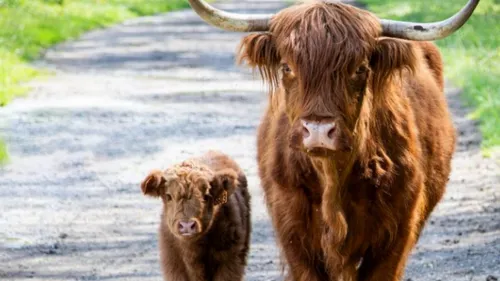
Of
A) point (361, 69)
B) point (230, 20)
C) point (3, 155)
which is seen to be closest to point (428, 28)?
point (361, 69)

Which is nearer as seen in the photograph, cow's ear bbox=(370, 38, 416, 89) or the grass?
cow's ear bbox=(370, 38, 416, 89)

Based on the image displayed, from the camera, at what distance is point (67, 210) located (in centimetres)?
1154

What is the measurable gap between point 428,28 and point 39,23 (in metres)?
22.2

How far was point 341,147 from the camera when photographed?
6355 millimetres

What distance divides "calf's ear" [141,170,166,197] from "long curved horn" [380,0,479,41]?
8.30 ft

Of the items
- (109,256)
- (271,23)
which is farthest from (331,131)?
(109,256)

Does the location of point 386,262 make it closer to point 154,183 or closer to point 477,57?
point 154,183

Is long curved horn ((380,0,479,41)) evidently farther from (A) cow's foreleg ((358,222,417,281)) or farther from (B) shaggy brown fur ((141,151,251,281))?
(B) shaggy brown fur ((141,151,251,281))

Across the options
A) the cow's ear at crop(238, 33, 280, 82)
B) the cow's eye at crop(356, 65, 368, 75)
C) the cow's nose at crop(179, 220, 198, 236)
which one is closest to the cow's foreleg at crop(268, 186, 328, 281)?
the cow's ear at crop(238, 33, 280, 82)

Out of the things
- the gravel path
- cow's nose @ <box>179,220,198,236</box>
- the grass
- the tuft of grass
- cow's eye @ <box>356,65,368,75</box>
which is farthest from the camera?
the grass

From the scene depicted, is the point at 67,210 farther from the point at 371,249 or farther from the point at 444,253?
the point at 371,249

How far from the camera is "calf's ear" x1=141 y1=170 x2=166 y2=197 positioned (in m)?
8.91

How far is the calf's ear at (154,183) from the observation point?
891 centimetres

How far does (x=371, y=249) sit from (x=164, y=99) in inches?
466
